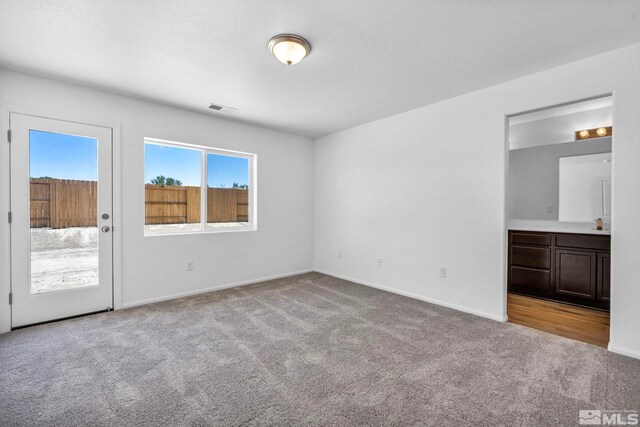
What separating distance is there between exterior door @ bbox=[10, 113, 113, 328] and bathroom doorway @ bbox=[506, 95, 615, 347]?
15.3ft

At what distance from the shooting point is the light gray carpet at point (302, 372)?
1.70 meters

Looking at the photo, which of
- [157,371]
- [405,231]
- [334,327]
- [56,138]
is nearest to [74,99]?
[56,138]

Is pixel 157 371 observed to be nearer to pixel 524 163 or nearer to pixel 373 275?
pixel 373 275

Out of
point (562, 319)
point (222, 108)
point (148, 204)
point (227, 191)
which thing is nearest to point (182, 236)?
point (148, 204)

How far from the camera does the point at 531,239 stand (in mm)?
3980

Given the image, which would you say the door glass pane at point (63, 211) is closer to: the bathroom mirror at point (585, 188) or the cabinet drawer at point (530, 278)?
the cabinet drawer at point (530, 278)

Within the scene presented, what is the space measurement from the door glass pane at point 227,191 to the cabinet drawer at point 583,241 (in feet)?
14.5

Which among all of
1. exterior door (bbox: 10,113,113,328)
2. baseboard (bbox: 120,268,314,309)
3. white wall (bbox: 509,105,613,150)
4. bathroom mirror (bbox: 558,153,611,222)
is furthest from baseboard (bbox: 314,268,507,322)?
exterior door (bbox: 10,113,113,328)

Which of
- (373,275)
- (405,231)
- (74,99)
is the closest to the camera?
(74,99)

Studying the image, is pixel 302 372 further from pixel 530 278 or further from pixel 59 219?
pixel 530 278

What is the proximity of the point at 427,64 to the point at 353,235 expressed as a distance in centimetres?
274

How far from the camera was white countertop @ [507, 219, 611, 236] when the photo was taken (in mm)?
3733

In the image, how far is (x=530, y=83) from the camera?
114 inches

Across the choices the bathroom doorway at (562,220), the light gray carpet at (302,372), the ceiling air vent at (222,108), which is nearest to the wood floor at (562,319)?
the bathroom doorway at (562,220)
